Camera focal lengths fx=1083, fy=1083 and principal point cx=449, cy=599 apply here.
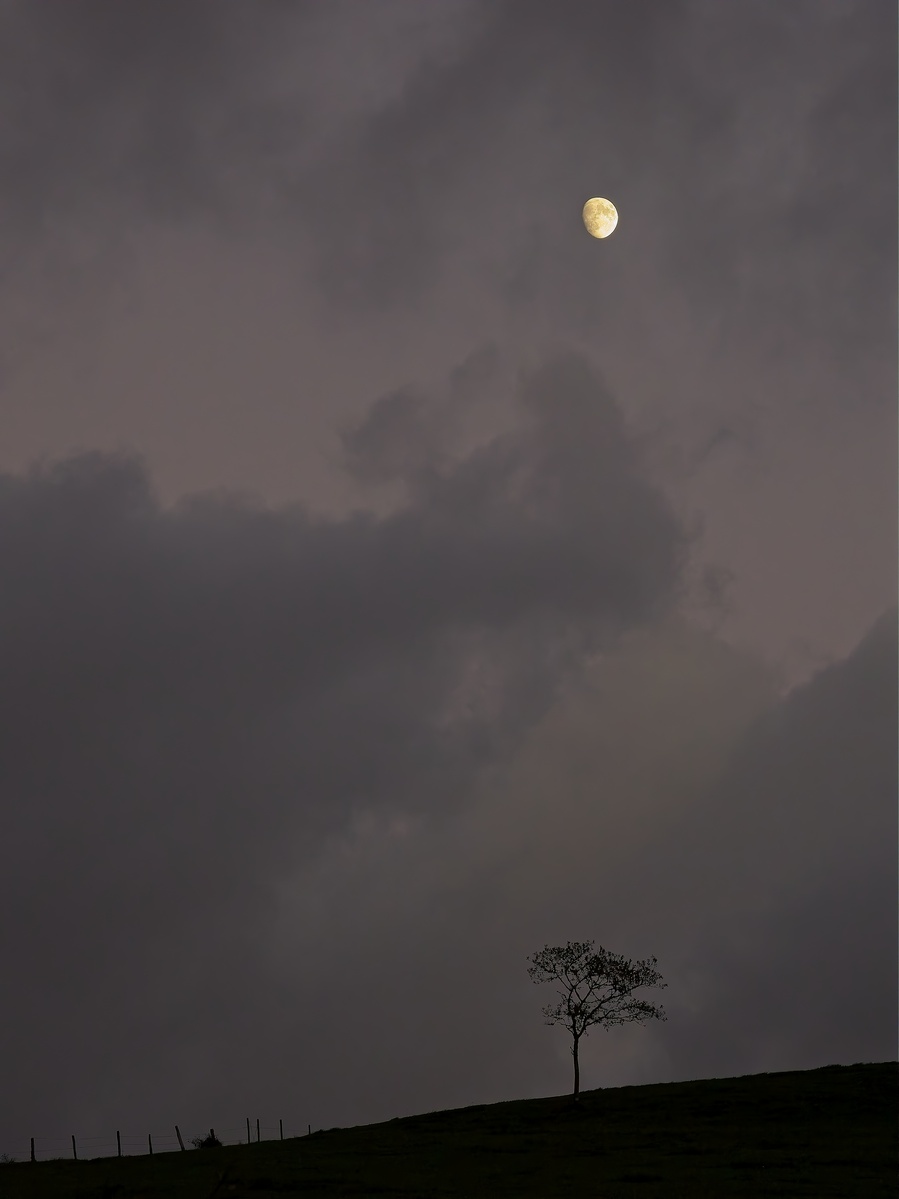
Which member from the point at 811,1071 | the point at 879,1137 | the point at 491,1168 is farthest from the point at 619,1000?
the point at 491,1168

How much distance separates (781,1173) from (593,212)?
9692 cm

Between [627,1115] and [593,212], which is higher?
[593,212]

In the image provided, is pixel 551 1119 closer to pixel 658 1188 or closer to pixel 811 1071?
pixel 811 1071

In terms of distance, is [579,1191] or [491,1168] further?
[491,1168]

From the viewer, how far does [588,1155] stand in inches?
2475

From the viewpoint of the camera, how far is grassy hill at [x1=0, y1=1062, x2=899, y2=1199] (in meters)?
49.1

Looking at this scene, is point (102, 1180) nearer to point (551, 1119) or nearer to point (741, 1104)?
point (551, 1119)

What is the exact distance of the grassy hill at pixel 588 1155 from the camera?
4906 cm

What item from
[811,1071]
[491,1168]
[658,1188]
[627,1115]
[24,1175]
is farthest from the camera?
[811,1071]

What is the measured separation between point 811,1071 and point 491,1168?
59.9 meters

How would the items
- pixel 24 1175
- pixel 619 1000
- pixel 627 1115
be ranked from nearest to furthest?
pixel 24 1175, pixel 627 1115, pixel 619 1000

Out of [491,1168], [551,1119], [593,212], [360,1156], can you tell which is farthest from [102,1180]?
[593,212]

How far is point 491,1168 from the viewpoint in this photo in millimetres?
57406

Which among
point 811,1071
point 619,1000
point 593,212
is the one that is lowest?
point 811,1071
